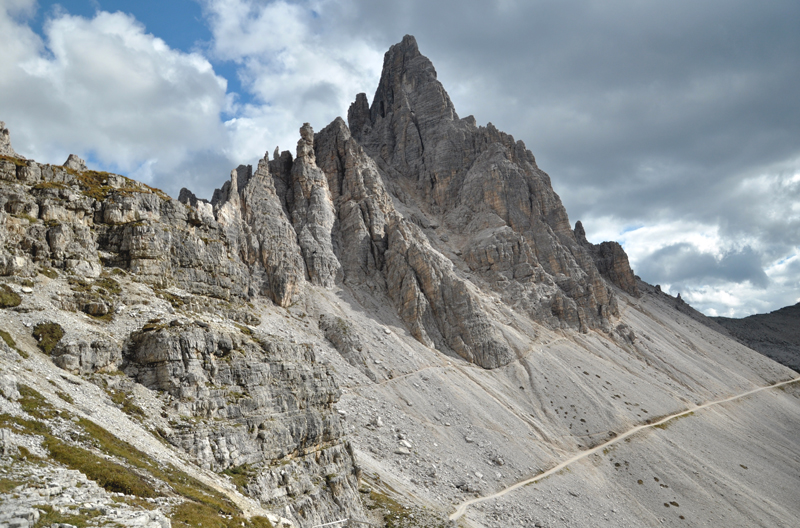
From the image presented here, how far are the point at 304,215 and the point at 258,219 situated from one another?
49.7ft

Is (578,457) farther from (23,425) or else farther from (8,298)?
(8,298)

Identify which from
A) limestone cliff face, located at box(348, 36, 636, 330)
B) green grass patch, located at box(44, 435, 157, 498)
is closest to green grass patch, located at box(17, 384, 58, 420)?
green grass patch, located at box(44, 435, 157, 498)

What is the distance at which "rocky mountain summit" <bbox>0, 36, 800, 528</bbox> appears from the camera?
1222 inches

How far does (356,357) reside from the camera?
92.3 meters

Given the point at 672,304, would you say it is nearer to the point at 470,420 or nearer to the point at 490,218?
the point at 490,218

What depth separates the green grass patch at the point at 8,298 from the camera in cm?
3426

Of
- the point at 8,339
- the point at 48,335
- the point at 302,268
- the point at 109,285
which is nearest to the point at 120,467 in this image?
the point at 8,339

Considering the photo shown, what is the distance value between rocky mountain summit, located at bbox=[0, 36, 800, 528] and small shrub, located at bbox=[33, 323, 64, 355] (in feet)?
0.58

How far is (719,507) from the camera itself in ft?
258

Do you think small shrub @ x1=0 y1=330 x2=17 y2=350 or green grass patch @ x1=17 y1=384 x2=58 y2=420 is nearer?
green grass patch @ x1=17 y1=384 x2=58 y2=420

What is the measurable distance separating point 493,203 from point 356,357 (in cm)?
8914

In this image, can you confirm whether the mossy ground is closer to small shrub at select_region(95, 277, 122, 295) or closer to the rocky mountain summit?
the rocky mountain summit

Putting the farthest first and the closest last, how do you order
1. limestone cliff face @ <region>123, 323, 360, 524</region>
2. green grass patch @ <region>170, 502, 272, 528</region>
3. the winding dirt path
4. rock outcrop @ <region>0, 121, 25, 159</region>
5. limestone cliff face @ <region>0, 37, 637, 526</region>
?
rock outcrop @ <region>0, 121, 25, 159</region> → the winding dirt path → limestone cliff face @ <region>0, 37, 637, 526</region> → limestone cliff face @ <region>123, 323, 360, 524</region> → green grass patch @ <region>170, 502, 272, 528</region>

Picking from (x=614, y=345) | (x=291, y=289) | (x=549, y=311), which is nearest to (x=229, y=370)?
(x=291, y=289)
